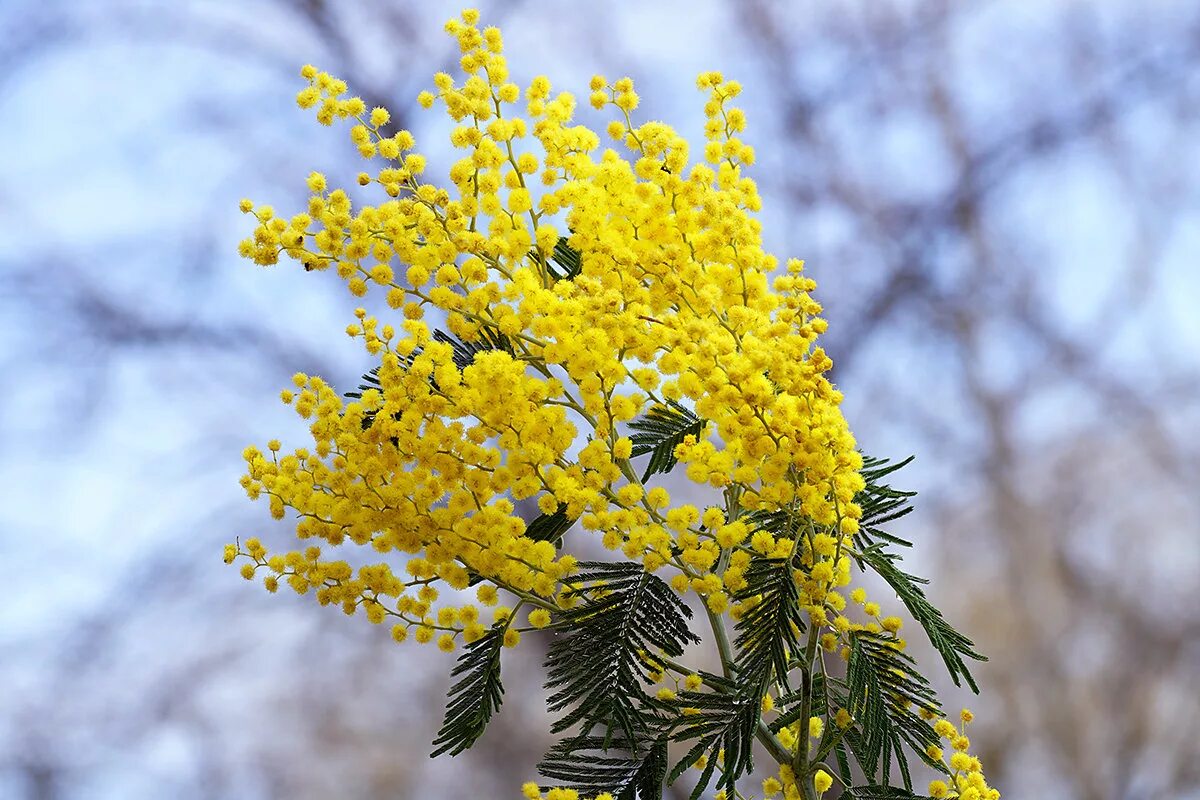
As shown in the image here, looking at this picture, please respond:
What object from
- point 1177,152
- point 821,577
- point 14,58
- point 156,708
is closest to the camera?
point 821,577

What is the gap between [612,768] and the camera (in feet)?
1.89

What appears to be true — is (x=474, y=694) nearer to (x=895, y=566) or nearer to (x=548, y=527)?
(x=548, y=527)

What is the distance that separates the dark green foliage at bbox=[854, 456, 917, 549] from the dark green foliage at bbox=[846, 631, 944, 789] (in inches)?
2.5

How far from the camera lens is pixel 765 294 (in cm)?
58

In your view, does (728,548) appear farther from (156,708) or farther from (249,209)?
(156,708)

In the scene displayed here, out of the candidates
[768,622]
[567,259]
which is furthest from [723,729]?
[567,259]

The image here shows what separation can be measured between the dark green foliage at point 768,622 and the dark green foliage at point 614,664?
1.2 inches

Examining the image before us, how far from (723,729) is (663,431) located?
0.59 feet

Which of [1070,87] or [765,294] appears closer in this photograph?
[765,294]

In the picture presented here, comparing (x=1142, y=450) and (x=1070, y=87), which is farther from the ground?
(x=1070, y=87)

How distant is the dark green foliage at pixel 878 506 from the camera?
627 millimetres

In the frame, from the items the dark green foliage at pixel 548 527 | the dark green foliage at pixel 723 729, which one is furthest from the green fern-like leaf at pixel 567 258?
the dark green foliage at pixel 723 729

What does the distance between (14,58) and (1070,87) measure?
201 cm

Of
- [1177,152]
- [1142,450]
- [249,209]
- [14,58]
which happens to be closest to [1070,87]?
[1177,152]
